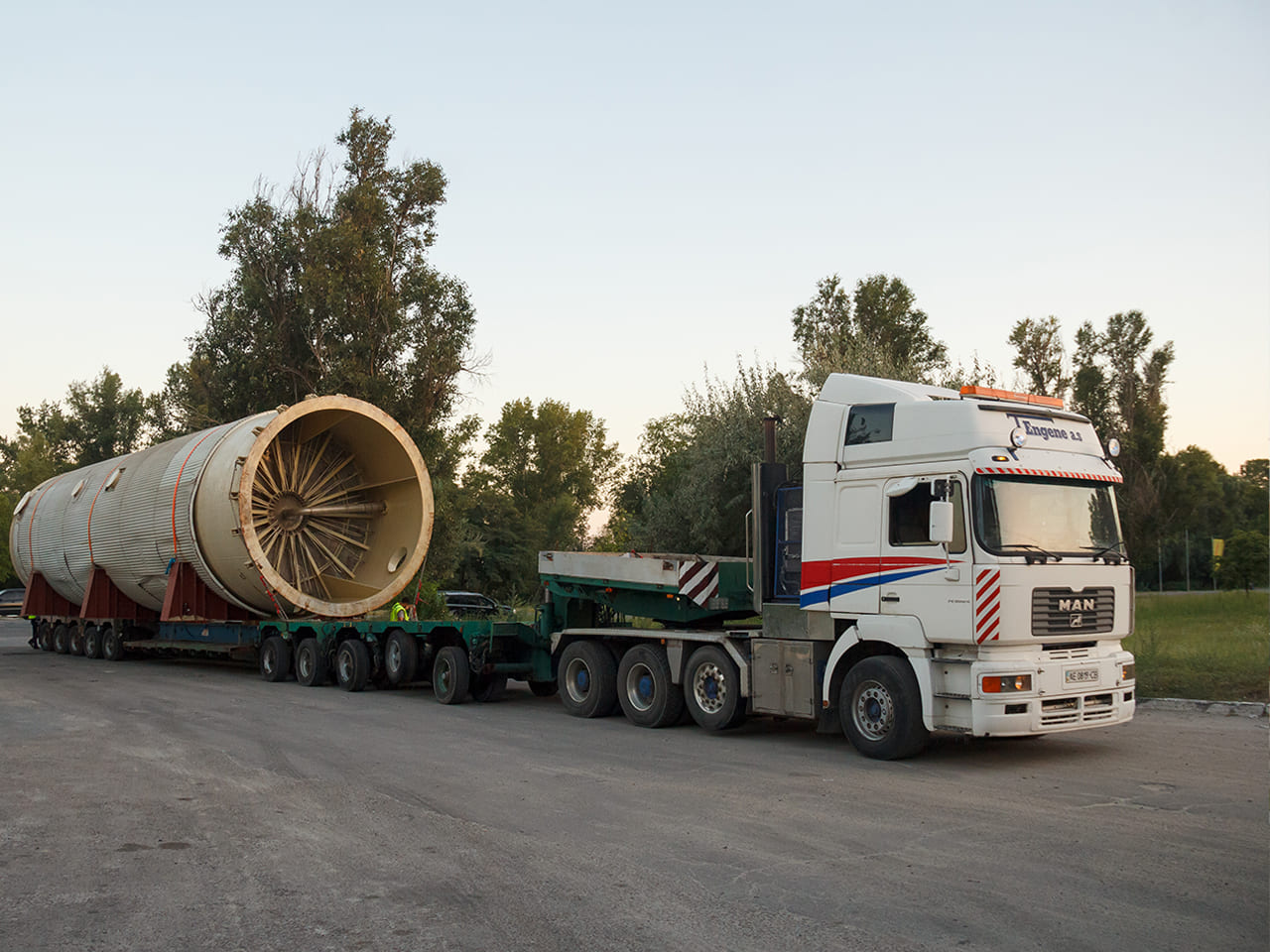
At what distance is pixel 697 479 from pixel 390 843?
2015cm

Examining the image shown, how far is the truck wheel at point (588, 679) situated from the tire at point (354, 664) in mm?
4355

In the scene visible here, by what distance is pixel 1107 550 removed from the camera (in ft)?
33.3

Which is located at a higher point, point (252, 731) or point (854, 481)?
point (854, 481)

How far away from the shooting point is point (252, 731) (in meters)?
12.1

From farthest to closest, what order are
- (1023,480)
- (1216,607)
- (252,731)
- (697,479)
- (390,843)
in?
(1216,607)
(697,479)
(252,731)
(1023,480)
(390,843)

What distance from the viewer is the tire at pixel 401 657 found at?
16.2 meters

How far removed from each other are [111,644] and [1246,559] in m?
34.1

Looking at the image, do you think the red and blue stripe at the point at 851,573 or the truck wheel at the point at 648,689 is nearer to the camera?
the red and blue stripe at the point at 851,573

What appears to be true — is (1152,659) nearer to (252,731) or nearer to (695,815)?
(695,815)

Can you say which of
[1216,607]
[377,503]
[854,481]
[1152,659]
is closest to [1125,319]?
[1216,607]

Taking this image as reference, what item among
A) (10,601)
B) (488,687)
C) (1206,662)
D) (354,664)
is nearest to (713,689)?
(488,687)

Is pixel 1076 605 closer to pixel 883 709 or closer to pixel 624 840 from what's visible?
pixel 883 709

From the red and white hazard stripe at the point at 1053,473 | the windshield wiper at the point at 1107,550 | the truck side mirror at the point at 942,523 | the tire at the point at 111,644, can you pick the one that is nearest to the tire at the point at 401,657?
the truck side mirror at the point at 942,523

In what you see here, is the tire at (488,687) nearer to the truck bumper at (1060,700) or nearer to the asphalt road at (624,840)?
the asphalt road at (624,840)
